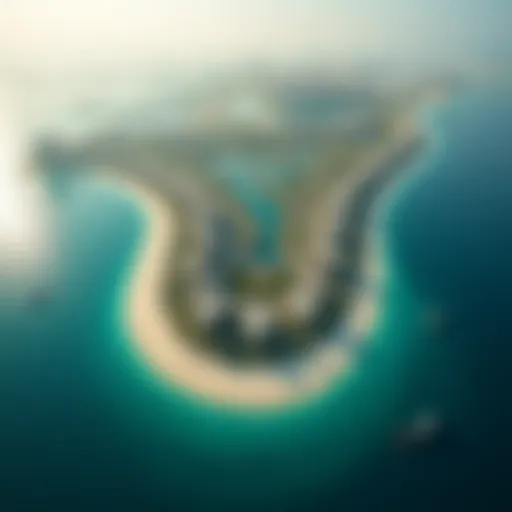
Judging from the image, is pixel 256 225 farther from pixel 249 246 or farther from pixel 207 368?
pixel 207 368

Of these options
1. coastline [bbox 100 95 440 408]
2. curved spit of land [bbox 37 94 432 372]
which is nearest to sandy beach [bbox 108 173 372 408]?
coastline [bbox 100 95 440 408]

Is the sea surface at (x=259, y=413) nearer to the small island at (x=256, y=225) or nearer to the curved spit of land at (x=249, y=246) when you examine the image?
the small island at (x=256, y=225)

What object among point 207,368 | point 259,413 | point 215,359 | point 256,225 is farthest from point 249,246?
point 259,413

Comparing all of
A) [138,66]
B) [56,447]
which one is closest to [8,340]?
[56,447]

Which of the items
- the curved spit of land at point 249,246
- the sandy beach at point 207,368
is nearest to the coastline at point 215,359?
the sandy beach at point 207,368

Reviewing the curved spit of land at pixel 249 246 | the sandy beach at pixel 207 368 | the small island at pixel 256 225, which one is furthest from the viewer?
the curved spit of land at pixel 249 246

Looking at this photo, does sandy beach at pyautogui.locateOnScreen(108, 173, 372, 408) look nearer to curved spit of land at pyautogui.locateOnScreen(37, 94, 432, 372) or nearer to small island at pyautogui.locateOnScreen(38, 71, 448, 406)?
small island at pyautogui.locateOnScreen(38, 71, 448, 406)
